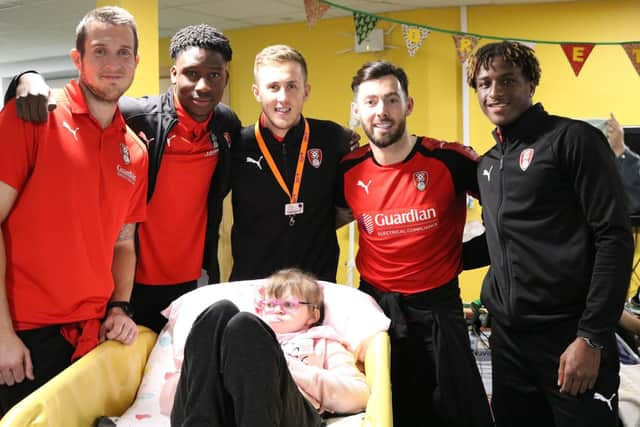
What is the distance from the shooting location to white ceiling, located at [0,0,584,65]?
16.9ft

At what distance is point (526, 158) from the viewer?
6.73 ft

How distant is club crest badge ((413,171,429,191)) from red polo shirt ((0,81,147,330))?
1.10 m

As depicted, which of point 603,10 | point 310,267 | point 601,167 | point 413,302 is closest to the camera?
point 601,167

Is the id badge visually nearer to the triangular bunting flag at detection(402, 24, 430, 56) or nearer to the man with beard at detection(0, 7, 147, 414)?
the man with beard at detection(0, 7, 147, 414)

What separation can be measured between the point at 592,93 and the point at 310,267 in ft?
12.6

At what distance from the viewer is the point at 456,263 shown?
2.52m

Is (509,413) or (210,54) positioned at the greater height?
(210,54)

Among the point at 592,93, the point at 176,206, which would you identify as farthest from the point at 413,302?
the point at 592,93

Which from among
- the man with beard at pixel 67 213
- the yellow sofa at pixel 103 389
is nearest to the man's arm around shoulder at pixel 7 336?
the man with beard at pixel 67 213

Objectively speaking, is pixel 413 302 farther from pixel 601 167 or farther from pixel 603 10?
pixel 603 10

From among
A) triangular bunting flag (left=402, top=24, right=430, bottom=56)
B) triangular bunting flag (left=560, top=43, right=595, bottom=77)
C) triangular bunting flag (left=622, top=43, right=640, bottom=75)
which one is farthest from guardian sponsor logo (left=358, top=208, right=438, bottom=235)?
triangular bunting flag (left=402, top=24, right=430, bottom=56)

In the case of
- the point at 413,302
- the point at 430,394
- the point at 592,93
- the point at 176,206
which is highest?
the point at 592,93

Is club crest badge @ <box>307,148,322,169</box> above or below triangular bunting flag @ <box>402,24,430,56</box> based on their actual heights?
below

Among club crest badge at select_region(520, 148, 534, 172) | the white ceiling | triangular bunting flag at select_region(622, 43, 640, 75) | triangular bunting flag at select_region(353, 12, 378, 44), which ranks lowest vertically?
club crest badge at select_region(520, 148, 534, 172)
